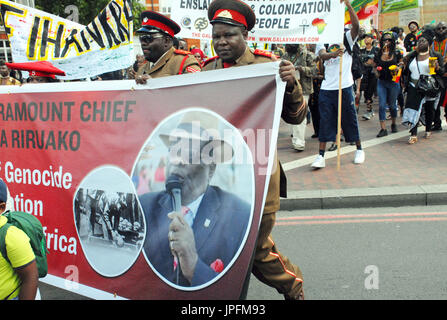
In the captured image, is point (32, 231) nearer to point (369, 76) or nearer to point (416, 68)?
point (416, 68)

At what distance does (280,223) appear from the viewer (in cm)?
534

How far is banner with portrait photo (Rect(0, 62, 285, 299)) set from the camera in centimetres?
264

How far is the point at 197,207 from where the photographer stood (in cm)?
271

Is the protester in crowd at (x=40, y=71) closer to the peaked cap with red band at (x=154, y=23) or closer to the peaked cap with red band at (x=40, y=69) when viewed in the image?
Answer: the peaked cap with red band at (x=40, y=69)

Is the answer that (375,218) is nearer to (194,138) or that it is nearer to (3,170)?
(194,138)

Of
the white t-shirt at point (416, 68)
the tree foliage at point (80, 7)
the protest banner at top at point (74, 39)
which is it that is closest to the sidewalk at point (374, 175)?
the white t-shirt at point (416, 68)

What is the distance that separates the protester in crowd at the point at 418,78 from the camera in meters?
7.87

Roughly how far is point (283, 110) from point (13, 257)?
1.70 meters

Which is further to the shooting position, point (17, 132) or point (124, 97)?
point (17, 132)

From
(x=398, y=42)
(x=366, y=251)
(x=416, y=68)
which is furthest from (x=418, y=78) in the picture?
(x=398, y=42)

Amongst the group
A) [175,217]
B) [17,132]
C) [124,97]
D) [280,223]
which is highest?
[124,97]

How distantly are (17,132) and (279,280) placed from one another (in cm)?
228

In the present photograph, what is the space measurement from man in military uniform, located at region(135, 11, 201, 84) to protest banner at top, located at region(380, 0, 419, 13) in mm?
6200
